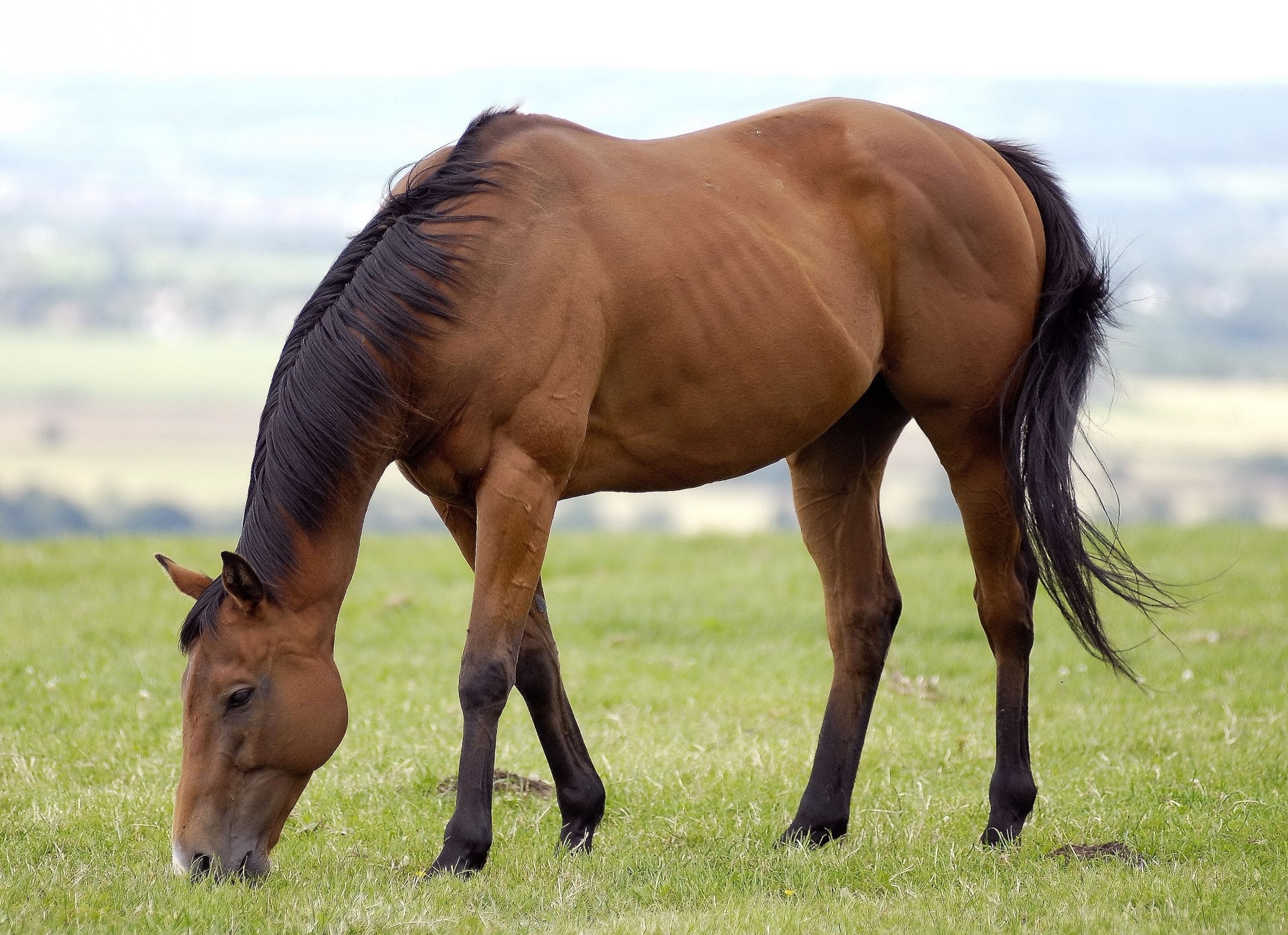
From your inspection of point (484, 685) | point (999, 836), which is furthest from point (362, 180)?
point (484, 685)

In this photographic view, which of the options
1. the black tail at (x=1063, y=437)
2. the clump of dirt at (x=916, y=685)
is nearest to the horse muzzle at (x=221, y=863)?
the black tail at (x=1063, y=437)

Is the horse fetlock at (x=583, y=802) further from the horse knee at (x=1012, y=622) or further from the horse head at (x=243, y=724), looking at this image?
the horse knee at (x=1012, y=622)

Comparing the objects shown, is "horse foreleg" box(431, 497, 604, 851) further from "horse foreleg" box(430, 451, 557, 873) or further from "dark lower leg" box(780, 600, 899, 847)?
"dark lower leg" box(780, 600, 899, 847)

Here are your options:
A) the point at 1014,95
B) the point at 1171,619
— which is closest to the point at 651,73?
the point at 1014,95

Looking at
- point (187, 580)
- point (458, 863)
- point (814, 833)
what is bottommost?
point (814, 833)

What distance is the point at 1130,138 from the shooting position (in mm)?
130000

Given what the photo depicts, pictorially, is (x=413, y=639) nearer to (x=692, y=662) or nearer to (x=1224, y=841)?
(x=692, y=662)

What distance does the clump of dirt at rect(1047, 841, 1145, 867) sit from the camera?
167 inches

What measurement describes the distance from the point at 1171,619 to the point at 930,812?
17.5 feet

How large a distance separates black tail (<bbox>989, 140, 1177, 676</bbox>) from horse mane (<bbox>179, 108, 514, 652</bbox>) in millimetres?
2162

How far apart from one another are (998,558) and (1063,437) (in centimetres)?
52

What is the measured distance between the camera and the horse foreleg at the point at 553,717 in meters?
4.35

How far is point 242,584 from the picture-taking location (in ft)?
12.2

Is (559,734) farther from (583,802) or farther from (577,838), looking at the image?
(577,838)
